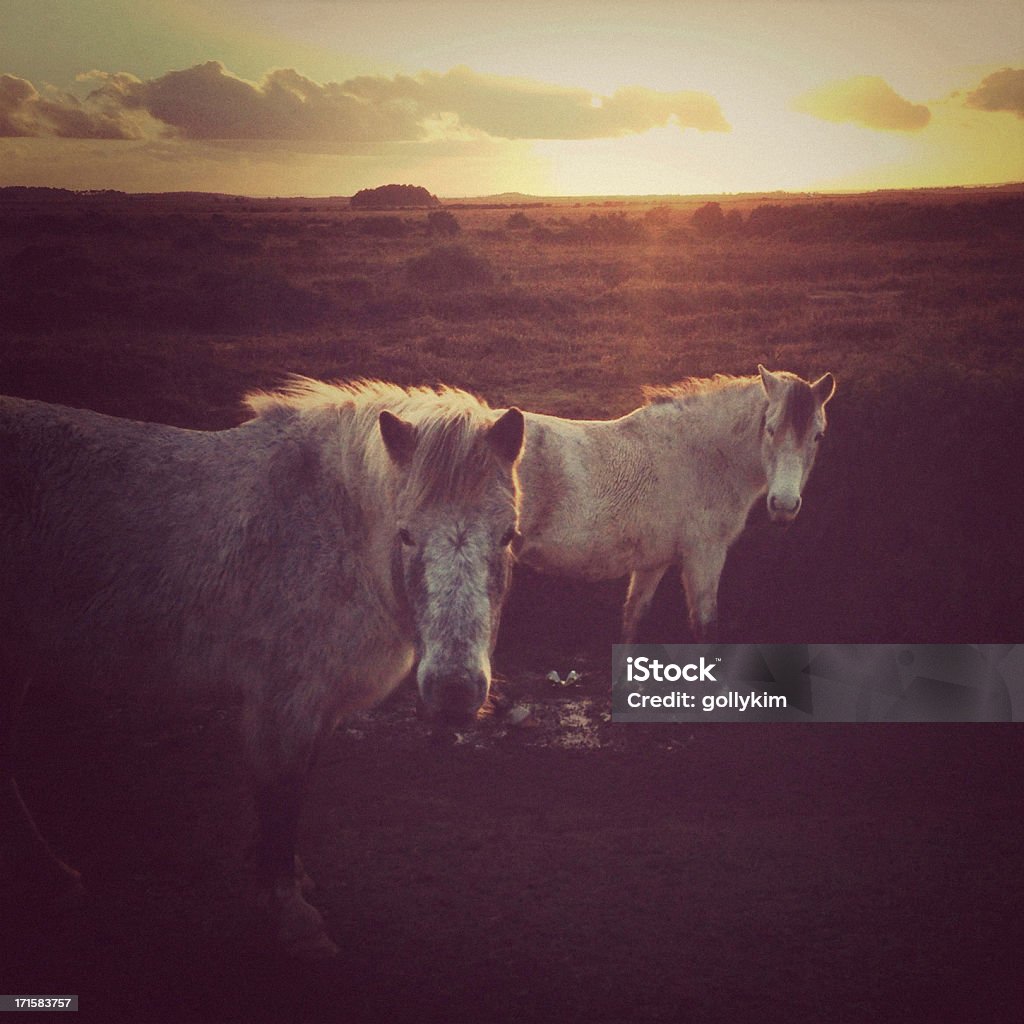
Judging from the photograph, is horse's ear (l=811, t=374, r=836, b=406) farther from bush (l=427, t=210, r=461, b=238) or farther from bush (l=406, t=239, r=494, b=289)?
bush (l=427, t=210, r=461, b=238)

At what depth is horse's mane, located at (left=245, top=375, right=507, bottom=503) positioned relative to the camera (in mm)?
2256

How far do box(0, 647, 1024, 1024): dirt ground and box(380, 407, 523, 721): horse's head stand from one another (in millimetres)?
1235

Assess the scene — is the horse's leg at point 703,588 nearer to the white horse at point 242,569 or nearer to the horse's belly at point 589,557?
the horse's belly at point 589,557

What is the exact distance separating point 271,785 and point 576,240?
21.4 meters

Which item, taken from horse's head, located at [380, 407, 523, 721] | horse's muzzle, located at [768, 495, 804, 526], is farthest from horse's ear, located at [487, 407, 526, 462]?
horse's muzzle, located at [768, 495, 804, 526]

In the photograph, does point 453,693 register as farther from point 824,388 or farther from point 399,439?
point 824,388

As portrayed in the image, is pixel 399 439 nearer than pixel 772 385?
Yes

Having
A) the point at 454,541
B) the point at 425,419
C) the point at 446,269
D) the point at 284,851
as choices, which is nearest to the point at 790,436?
the point at 425,419

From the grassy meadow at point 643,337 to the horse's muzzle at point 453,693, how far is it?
10.9ft

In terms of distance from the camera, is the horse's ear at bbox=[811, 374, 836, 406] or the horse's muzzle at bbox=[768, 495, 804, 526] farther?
the horse's ear at bbox=[811, 374, 836, 406]

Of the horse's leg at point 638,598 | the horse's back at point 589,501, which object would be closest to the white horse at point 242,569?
the horse's back at point 589,501

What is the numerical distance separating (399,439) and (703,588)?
3284 millimetres

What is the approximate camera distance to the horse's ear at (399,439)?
2.34m
